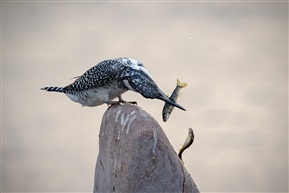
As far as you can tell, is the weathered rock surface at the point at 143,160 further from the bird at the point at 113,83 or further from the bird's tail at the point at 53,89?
the bird's tail at the point at 53,89

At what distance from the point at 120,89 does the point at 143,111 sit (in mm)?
725

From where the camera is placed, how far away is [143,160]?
11.3 meters

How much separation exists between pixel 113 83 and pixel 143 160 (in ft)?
5.36

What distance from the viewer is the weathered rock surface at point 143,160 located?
11.2 metres

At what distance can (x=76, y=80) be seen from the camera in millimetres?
13328

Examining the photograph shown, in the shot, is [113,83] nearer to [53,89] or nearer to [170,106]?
[170,106]

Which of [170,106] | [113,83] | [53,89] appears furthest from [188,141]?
[53,89]

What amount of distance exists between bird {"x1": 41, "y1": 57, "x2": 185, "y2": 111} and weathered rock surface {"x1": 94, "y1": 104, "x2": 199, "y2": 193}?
37 cm

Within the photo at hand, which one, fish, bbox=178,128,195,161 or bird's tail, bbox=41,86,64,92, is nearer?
fish, bbox=178,128,195,161

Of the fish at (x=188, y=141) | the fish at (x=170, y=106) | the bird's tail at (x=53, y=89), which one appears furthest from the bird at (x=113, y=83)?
the fish at (x=188, y=141)

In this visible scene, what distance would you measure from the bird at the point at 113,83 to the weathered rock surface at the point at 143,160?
372 mm

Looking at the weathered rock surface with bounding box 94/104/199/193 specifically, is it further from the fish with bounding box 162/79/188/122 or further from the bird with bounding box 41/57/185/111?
the fish with bounding box 162/79/188/122

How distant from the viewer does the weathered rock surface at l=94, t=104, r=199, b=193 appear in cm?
1123

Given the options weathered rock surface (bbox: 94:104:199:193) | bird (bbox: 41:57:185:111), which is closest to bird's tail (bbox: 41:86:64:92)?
bird (bbox: 41:57:185:111)
